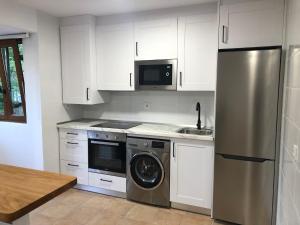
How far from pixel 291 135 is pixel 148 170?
69.0 inches

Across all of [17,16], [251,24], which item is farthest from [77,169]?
[251,24]

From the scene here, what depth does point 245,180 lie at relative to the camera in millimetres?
2516

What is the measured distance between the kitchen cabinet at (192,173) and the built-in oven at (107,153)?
27.5 inches

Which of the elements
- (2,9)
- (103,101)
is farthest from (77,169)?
(2,9)

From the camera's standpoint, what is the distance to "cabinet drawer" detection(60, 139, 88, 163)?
3.44m

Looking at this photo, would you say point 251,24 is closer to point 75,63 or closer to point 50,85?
point 75,63

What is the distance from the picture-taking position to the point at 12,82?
11.7 feet

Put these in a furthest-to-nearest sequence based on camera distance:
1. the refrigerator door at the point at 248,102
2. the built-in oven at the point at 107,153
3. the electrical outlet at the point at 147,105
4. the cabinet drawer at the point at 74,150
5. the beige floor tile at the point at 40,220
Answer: the electrical outlet at the point at 147,105
the cabinet drawer at the point at 74,150
the built-in oven at the point at 107,153
the beige floor tile at the point at 40,220
the refrigerator door at the point at 248,102

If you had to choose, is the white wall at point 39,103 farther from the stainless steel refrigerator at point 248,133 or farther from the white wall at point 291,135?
the white wall at point 291,135

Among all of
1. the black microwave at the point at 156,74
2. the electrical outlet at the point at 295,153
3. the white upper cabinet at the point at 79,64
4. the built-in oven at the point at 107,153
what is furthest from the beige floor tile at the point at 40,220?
the electrical outlet at the point at 295,153

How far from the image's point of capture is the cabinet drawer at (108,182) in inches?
128

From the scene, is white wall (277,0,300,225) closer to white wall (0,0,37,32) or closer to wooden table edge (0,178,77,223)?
wooden table edge (0,178,77,223)

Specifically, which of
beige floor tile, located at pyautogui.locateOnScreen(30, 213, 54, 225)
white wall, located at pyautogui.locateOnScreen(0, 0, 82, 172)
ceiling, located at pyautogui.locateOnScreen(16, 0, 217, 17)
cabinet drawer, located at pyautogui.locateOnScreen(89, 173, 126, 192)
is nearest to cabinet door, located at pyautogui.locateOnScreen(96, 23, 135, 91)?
ceiling, located at pyautogui.locateOnScreen(16, 0, 217, 17)

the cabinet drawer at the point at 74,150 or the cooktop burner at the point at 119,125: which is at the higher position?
the cooktop burner at the point at 119,125
